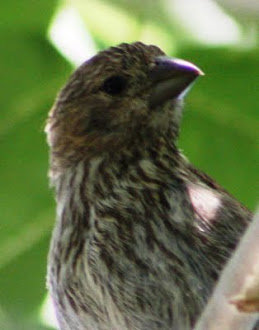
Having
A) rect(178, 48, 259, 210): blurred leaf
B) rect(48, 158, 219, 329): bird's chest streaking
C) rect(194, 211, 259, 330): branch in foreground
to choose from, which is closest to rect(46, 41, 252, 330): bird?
rect(48, 158, 219, 329): bird's chest streaking

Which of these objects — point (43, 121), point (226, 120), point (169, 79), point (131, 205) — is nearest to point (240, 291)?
point (131, 205)

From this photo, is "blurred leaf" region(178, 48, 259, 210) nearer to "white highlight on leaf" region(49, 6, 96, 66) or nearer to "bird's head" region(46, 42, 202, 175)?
"bird's head" region(46, 42, 202, 175)

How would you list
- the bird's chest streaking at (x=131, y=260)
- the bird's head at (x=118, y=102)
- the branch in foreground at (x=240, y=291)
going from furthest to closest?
1. the bird's head at (x=118, y=102)
2. the bird's chest streaking at (x=131, y=260)
3. the branch in foreground at (x=240, y=291)

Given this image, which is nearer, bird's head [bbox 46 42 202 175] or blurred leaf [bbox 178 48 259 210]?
blurred leaf [bbox 178 48 259 210]

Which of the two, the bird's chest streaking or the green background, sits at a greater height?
the green background

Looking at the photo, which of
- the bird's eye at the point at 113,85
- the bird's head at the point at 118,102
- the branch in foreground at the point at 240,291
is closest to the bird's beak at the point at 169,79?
the bird's head at the point at 118,102

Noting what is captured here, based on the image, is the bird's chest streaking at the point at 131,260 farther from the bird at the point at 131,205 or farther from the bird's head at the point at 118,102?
the bird's head at the point at 118,102

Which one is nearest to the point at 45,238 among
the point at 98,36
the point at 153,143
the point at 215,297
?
the point at 153,143

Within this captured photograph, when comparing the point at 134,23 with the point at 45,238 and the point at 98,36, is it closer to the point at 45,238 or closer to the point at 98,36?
the point at 98,36
